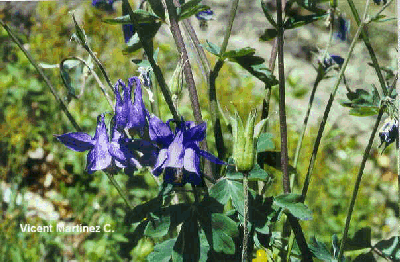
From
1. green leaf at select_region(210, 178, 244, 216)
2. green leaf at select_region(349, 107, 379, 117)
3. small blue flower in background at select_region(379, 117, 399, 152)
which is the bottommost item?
green leaf at select_region(210, 178, 244, 216)

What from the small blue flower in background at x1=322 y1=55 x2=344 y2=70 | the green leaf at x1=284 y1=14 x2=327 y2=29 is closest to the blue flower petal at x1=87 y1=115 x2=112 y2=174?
the green leaf at x1=284 y1=14 x2=327 y2=29

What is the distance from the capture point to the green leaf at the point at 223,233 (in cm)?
65

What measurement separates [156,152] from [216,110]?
0.18 metres

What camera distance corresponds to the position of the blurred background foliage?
1.33m

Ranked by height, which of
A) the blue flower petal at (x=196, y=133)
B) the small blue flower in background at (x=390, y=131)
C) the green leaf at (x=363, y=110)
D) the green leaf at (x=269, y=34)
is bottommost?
the small blue flower in background at (x=390, y=131)

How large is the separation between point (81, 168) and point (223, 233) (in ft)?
3.12

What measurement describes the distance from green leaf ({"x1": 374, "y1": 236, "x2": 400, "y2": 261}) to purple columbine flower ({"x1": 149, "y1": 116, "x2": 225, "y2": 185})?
0.43 m

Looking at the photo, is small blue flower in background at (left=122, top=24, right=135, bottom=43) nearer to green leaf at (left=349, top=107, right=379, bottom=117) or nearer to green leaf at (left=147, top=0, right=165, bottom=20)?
green leaf at (left=147, top=0, right=165, bottom=20)

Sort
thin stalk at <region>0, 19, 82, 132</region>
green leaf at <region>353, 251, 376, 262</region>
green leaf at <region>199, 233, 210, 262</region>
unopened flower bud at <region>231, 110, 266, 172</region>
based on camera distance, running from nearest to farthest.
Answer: unopened flower bud at <region>231, 110, 266, 172</region> < green leaf at <region>199, 233, 210, 262</region> < thin stalk at <region>0, 19, 82, 132</region> < green leaf at <region>353, 251, 376, 262</region>

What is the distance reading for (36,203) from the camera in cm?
156

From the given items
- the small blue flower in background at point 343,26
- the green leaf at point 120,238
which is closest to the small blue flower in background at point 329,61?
the small blue flower in background at point 343,26

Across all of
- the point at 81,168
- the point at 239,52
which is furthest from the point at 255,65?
the point at 81,168

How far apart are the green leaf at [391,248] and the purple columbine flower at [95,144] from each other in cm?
54

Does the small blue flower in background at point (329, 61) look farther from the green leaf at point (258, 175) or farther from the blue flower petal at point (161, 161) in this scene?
the blue flower petal at point (161, 161)
